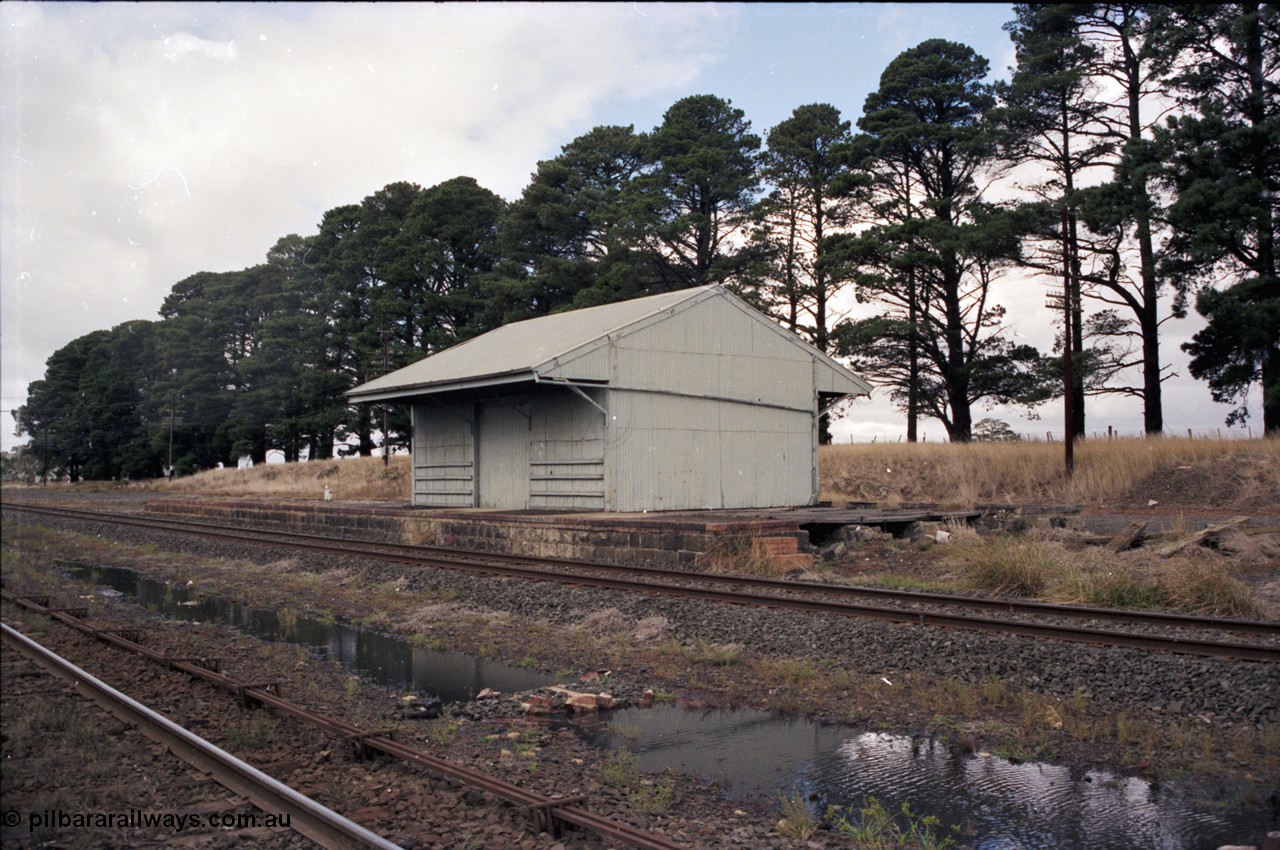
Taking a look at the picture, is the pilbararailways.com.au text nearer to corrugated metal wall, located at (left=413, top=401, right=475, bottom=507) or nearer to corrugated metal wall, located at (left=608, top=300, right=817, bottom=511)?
corrugated metal wall, located at (left=608, top=300, right=817, bottom=511)

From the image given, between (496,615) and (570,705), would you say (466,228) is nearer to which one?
(496,615)

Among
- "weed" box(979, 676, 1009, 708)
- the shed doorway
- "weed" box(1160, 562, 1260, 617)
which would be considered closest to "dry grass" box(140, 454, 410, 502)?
the shed doorway

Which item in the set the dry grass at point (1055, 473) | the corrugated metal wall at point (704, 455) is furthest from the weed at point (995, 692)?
the dry grass at point (1055, 473)

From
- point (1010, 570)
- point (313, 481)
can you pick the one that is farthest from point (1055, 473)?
point (313, 481)

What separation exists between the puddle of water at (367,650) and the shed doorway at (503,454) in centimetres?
775

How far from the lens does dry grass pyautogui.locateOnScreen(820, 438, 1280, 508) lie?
2184 centimetres

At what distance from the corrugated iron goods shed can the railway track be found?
3.54 m

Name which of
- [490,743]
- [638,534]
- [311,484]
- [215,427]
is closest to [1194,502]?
[638,534]

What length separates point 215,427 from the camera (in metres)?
60.0

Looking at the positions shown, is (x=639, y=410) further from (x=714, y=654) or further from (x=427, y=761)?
(x=427, y=761)

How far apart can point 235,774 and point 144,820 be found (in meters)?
0.60

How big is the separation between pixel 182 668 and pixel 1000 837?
22.2 ft

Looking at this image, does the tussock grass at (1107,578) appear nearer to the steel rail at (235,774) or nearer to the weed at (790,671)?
the weed at (790,671)

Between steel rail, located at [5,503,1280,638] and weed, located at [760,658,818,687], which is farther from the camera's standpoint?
steel rail, located at [5,503,1280,638]
